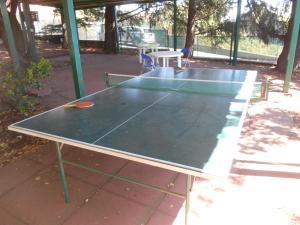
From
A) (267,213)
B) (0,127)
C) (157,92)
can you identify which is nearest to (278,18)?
(157,92)

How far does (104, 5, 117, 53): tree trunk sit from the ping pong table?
1130 cm

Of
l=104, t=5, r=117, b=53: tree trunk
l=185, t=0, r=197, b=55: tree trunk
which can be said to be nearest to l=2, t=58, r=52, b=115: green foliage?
l=185, t=0, r=197, b=55: tree trunk

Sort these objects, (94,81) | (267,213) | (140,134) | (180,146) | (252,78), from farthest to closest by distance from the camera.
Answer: (94,81) → (252,78) → (267,213) → (140,134) → (180,146)

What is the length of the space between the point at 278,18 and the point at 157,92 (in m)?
8.87

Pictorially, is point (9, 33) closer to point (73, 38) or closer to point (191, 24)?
point (73, 38)

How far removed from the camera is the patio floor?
2217 mm

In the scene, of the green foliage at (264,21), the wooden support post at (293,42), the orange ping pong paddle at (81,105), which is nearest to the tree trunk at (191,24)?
the green foliage at (264,21)

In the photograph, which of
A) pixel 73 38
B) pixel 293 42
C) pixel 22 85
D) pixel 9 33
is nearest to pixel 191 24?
pixel 293 42

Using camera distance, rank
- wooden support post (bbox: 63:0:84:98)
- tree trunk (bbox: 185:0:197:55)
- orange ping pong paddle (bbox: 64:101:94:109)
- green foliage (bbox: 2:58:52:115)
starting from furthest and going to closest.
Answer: tree trunk (bbox: 185:0:197:55) → green foliage (bbox: 2:58:52:115) → wooden support post (bbox: 63:0:84:98) → orange ping pong paddle (bbox: 64:101:94:109)

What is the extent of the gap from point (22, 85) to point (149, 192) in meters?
3.08

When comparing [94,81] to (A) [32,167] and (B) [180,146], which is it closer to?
(A) [32,167]

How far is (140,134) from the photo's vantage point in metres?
1.87

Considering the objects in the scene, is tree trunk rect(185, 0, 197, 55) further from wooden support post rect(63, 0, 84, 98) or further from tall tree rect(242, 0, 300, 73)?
wooden support post rect(63, 0, 84, 98)

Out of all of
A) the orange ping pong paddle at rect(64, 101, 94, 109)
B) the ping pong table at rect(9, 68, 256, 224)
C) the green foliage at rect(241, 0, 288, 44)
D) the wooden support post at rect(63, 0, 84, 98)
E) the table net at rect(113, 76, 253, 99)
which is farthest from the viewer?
the green foliage at rect(241, 0, 288, 44)
